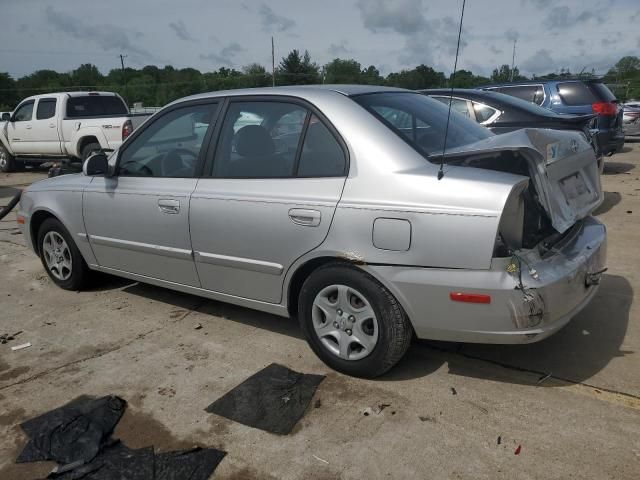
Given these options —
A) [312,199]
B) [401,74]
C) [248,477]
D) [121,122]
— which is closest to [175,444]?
[248,477]

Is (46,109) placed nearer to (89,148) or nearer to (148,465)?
(89,148)

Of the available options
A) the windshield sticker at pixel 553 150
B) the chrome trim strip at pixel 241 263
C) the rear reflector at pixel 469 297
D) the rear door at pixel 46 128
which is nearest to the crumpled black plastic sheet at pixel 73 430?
the chrome trim strip at pixel 241 263

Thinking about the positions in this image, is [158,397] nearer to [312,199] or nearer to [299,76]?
[312,199]

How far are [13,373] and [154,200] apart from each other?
146cm

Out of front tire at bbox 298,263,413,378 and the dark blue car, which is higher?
the dark blue car

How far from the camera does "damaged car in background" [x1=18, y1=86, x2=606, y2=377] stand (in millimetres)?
2701

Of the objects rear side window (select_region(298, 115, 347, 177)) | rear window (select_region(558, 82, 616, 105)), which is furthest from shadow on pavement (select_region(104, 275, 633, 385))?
rear window (select_region(558, 82, 616, 105))

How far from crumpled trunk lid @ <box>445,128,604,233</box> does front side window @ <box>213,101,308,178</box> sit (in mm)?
959

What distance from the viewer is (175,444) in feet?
8.94

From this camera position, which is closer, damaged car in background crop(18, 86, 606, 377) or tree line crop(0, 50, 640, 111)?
damaged car in background crop(18, 86, 606, 377)

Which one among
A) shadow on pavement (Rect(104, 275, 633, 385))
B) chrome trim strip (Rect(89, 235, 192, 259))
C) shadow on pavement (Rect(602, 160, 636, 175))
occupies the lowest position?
shadow on pavement (Rect(104, 275, 633, 385))

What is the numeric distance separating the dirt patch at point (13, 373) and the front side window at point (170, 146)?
1.57 meters

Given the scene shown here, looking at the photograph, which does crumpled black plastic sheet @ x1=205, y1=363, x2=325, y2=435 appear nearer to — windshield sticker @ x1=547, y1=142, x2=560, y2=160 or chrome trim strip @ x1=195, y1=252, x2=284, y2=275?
chrome trim strip @ x1=195, y1=252, x2=284, y2=275

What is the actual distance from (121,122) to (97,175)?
7809 millimetres
